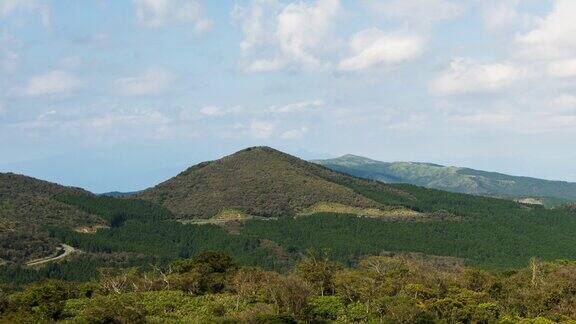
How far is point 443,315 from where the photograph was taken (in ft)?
209

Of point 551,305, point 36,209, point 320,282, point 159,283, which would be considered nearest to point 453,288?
point 551,305

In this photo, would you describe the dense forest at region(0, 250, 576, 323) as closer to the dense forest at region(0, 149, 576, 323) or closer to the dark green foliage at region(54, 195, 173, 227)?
the dense forest at region(0, 149, 576, 323)

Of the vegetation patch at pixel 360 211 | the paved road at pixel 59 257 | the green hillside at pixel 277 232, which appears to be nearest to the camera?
the paved road at pixel 59 257

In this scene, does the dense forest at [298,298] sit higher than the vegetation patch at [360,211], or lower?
lower

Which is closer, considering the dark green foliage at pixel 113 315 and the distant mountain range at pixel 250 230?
the dark green foliage at pixel 113 315

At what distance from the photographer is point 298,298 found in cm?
6038

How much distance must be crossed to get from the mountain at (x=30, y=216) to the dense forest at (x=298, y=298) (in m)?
48.6

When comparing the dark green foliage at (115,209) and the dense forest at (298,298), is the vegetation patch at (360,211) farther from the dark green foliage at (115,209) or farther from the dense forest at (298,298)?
the dense forest at (298,298)

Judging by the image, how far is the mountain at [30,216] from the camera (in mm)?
123688

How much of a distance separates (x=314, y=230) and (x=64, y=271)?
72.9 m

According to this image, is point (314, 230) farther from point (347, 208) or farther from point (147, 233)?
point (147, 233)

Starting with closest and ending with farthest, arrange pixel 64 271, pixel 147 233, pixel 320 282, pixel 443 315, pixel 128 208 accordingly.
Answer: pixel 443 315 < pixel 320 282 < pixel 64 271 < pixel 147 233 < pixel 128 208

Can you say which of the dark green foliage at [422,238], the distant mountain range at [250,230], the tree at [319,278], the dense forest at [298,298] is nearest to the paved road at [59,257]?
the distant mountain range at [250,230]

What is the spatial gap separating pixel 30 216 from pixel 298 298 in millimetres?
106440
